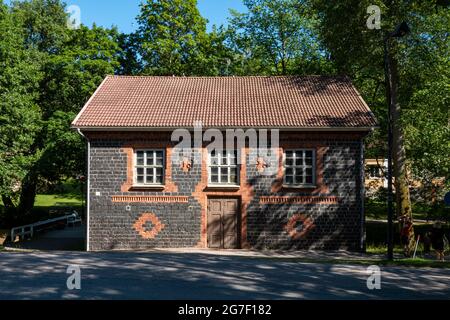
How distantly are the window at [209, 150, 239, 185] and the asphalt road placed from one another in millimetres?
5252

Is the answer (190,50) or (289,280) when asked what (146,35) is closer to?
(190,50)

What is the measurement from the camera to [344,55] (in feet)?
76.3

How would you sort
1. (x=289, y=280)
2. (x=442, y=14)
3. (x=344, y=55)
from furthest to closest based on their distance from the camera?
(x=344, y=55)
(x=442, y=14)
(x=289, y=280)

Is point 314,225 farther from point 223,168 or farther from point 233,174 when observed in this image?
point 223,168

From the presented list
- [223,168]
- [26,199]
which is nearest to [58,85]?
[26,199]

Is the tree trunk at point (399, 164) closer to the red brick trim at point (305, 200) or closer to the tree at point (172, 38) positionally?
the red brick trim at point (305, 200)

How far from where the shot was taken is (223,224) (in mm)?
19703

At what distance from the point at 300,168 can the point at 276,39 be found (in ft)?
62.8

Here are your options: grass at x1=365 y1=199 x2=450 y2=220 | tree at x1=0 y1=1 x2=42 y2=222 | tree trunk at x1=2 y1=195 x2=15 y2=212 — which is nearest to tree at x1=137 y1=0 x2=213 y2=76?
tree at x1=0 y1=1 x2=42 y2=222

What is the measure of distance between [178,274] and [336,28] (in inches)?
608

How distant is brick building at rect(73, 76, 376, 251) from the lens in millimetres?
19375

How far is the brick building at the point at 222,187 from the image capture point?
63.6 ft

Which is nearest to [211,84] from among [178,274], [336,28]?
[336,28]

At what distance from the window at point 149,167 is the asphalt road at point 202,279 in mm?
5077
